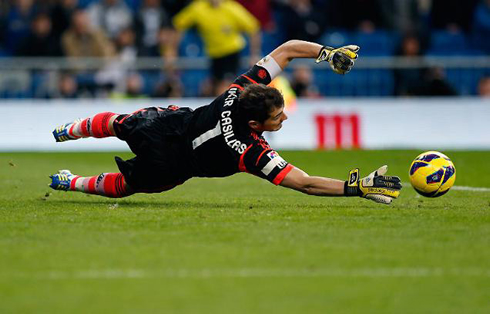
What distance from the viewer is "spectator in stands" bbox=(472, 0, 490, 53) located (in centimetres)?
2259

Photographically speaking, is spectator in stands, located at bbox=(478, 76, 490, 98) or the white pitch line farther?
spectator in stands, located at bbox=(478, 76, 490, 98)

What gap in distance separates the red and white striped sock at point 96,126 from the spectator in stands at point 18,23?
13197mm

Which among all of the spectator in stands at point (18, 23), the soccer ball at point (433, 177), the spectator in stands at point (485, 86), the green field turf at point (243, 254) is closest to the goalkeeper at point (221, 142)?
the green field turf at point (243, 254)

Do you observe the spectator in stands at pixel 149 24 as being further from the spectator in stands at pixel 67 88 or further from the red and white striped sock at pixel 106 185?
Answer: the red and white striped sock at pixel 106 185


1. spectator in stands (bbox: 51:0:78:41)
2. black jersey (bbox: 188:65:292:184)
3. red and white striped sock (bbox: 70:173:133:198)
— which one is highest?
spectator in stands (bbox: 51:0:78:41)

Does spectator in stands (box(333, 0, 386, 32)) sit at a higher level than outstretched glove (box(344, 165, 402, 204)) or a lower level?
higher

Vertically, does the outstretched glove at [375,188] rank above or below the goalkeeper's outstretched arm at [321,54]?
below

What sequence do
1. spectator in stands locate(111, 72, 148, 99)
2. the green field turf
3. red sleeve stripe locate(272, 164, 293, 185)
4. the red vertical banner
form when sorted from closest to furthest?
the green field turf → red sleeve stripe locate(272, 164, 293, 185) → the red vertical banner → spectator in stands locate(111, 72, 148, 99)

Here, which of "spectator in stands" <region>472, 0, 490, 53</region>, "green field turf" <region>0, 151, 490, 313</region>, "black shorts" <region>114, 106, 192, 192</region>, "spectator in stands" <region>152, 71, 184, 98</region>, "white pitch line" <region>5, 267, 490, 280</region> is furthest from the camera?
"spectator in stands" <region>472, 0, 490, 53</region>

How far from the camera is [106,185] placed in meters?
9.62

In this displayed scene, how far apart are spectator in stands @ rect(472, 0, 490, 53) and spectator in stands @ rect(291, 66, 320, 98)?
460 centimetres

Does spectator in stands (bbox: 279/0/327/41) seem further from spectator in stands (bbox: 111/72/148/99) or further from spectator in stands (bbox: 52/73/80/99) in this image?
spectator in stands (bbox: 52/73/80/99)

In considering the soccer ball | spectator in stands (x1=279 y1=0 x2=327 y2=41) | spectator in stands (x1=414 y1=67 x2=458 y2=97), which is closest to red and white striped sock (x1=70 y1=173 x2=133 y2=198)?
the soccer ball

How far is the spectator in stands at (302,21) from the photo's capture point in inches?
846
